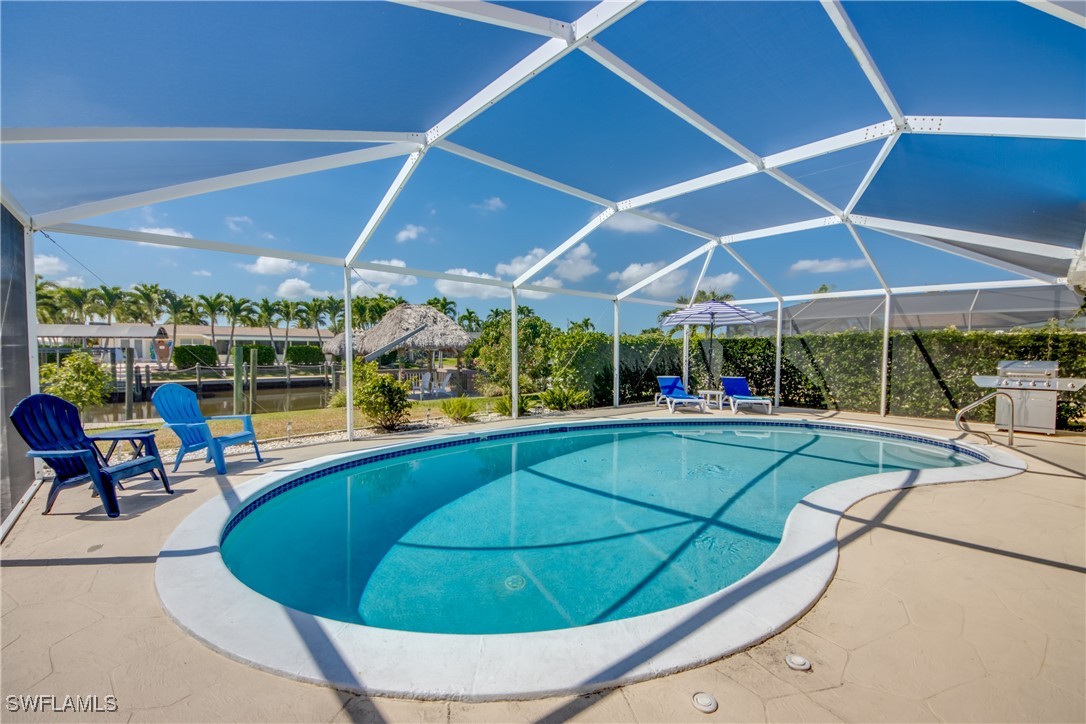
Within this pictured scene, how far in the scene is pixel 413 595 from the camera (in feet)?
12.4

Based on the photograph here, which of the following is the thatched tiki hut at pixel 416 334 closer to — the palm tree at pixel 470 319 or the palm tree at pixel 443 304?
the palm tree at pixel 443 304

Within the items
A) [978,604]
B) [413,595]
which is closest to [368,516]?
[413,595]

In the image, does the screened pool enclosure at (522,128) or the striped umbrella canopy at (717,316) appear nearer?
the screened pool enclosure at (522,128)

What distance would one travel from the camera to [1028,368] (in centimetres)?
934

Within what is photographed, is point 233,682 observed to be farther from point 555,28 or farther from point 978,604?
point 555,28

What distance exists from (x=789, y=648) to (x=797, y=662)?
0.48 ft

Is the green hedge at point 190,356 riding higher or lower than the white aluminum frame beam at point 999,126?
lower

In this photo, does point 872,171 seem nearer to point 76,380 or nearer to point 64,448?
point 64,448

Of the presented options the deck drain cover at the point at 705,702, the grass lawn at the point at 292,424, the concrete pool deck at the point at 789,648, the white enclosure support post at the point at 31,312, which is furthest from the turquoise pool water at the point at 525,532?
the white enclosure support post at the point at 31,312

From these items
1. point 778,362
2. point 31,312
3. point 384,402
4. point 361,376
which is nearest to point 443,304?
point 778,362

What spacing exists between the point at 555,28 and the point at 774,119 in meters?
3.18

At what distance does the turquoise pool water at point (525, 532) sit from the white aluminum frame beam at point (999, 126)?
15.1 ft

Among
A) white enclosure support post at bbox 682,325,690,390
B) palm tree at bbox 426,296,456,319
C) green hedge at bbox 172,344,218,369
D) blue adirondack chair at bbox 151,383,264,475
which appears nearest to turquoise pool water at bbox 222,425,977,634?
blue adirondack chair at bbox 151,383,264,475

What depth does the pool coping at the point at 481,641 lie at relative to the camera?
219cm
